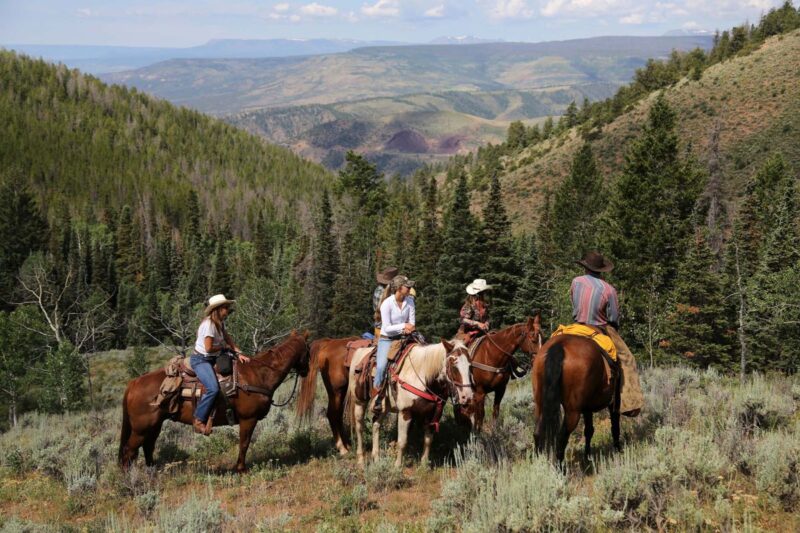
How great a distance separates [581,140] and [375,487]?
95173 mm

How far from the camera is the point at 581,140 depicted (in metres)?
94.0

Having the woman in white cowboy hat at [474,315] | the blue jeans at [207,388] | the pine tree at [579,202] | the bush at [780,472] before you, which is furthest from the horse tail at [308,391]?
the pine tree at [579,202]

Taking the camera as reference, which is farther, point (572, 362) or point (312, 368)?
point (312, 368)

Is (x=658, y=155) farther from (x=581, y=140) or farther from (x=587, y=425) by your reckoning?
(x=581, y=140)

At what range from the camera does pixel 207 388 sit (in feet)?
29.3

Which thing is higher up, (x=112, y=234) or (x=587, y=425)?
(x=587, y=425)

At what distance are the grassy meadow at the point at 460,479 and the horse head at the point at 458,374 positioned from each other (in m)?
0.71

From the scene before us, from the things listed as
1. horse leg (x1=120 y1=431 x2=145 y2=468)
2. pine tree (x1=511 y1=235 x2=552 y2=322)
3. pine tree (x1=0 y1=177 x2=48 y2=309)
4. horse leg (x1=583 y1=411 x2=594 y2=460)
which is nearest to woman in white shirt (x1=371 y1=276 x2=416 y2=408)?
horse leg (x1=583 y1=411 x2=594 y2=460)

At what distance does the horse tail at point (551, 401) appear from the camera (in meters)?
7.34

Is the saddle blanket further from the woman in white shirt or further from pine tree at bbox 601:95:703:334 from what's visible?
pine tree at bbox 601:95:703:334

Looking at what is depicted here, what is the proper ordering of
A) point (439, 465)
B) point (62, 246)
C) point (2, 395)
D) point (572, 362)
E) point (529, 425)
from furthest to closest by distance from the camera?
point (62, 246) → point (2, 395) → point (529, 425) → point (439, 465) → point (572, 362)

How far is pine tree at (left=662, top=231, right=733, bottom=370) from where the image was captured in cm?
3500

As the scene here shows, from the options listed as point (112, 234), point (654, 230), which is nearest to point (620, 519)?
point (654, 230)

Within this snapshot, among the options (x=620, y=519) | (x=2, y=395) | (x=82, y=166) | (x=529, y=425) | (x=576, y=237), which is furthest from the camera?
(x=82, y=166)
